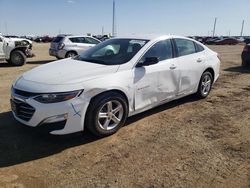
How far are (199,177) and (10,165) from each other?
92.8 inches

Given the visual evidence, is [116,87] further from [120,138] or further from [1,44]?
[1,44]

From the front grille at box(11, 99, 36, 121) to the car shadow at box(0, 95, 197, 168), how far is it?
22 centimetres

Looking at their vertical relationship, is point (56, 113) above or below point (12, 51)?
above

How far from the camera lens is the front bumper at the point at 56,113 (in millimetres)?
3922

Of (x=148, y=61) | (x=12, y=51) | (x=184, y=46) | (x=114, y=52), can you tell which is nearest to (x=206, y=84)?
(x=184, y=46)

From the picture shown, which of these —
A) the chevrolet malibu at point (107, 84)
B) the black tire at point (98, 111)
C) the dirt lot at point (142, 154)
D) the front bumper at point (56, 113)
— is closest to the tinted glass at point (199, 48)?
the chevrolet malibu at point (107, 84)

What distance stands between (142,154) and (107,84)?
1.15 metres

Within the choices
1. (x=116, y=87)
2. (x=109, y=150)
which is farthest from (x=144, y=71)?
(x=109, y=150)

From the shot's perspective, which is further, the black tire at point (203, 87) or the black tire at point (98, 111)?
the black tire at point (203, 87)

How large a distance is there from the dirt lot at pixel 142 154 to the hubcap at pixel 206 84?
1.06 metres

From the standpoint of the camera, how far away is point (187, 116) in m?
5.62

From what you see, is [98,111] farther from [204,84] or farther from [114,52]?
[204,84]

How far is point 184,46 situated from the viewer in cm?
610

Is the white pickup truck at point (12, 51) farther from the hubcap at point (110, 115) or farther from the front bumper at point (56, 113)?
the hubcap at point (110, 115)
